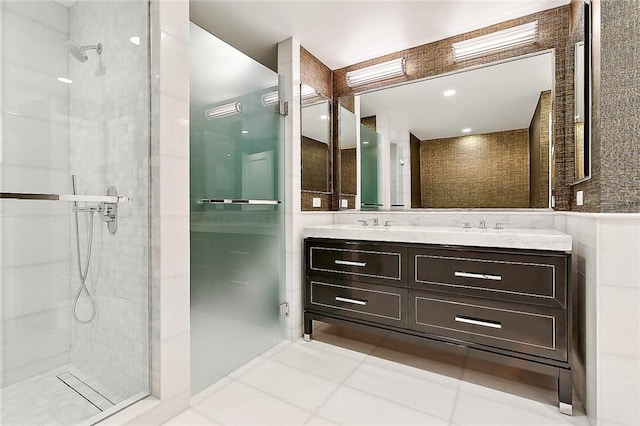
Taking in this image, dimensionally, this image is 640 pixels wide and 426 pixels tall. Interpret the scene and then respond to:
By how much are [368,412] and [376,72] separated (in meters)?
2.60

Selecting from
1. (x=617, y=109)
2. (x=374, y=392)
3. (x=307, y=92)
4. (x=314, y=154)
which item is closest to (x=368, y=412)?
(x=374, y=392)

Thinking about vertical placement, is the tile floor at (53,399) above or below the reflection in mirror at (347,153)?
below

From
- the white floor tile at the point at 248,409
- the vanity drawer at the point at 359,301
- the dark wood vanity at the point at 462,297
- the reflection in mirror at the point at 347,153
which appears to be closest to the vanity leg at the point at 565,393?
the dark wood vanity at the point at 462,297

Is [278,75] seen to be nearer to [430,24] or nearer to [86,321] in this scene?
[430,24]

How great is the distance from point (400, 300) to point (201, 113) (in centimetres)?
170

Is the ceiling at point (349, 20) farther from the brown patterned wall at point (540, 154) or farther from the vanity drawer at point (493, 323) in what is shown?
the vanity drawer at point (493, 323)

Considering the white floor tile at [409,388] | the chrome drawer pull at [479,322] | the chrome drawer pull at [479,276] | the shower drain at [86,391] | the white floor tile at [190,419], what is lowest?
the white floor tile at [409,388]

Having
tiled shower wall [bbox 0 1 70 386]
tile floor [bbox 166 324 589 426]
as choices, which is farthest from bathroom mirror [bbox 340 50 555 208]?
tiled shower wall [bbox 0 1 70 386]

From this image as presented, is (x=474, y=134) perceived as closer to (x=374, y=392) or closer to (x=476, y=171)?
(x=476, y=171)

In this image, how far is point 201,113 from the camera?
1.87 meters

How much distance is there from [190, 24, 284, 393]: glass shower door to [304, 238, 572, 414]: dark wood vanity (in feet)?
1.45

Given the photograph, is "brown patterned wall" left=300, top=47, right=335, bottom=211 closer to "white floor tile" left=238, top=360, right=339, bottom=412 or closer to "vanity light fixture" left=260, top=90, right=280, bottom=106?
"vanity light fixture" left=260, top=90, right=280, bottom=106

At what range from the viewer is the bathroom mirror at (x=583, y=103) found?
169 centimetres

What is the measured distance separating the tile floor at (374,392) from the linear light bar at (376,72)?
2.27m
